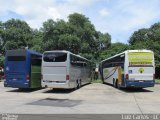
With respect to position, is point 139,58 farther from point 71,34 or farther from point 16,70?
point 71,34

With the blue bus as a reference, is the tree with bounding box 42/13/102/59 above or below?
above

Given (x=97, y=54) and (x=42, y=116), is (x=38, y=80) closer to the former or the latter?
(x=42, y=116)

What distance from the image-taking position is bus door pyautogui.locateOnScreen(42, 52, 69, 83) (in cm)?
2462

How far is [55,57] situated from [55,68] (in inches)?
31.4

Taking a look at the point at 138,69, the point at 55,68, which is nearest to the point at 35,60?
the point at 55,68

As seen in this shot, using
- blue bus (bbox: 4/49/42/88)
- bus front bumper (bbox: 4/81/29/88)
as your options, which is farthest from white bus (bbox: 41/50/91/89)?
bus front bumper (bbox: 4/81/29/88)

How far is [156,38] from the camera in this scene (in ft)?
211

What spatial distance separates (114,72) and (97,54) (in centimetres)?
3014

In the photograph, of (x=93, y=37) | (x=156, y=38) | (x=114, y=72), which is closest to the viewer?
(x=114, y=72)

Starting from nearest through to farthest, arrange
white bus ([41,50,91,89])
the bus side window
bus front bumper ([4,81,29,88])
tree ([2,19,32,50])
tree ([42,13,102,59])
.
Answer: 1. white bus ([41,50,91,89])
2. bus front bumper ([4,81,29,88])
3. the bus side window
4. tree ([42,13,102,59])
5. tree ([2,19,32,50])

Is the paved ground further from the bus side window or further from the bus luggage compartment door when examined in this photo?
the bus side window

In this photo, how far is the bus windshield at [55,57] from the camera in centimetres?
2470

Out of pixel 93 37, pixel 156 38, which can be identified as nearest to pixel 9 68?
pixel 93 37

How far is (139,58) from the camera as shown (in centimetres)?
2623
